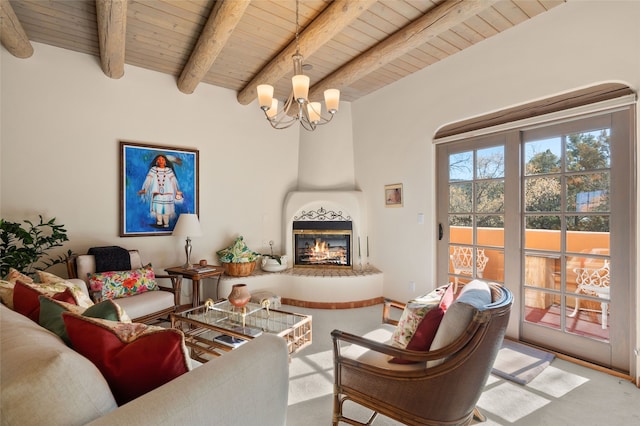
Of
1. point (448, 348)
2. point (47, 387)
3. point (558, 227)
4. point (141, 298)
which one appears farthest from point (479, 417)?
point (141, 298)

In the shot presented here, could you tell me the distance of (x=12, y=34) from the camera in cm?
259

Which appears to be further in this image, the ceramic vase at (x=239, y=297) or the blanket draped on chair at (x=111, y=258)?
the blanket draped on chair at (x=111, y=258)

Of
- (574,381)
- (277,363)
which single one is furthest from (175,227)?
(574,381)

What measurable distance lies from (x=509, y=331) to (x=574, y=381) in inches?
29.2

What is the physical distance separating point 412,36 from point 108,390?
3019 millimetres

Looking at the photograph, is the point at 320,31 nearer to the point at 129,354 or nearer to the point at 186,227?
the point at 186,227

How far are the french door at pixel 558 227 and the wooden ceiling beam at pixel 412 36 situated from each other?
3.83 feet

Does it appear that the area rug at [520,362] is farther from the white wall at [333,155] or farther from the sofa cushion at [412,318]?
the white wall at [333,155]

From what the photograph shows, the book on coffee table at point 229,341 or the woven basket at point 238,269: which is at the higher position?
the woven basket at point 238,269

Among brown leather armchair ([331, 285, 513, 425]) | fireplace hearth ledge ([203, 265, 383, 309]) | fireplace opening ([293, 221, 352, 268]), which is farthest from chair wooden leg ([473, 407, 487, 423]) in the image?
fireplace opening ([293, 221, 352, 268])

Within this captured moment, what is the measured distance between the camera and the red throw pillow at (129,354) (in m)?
0.90

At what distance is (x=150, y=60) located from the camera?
3.40 m

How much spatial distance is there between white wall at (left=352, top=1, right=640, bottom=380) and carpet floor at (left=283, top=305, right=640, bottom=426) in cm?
49

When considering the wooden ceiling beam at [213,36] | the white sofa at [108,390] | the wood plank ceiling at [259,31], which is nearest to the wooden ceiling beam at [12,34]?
the wood plank ceiling at [259,31]
